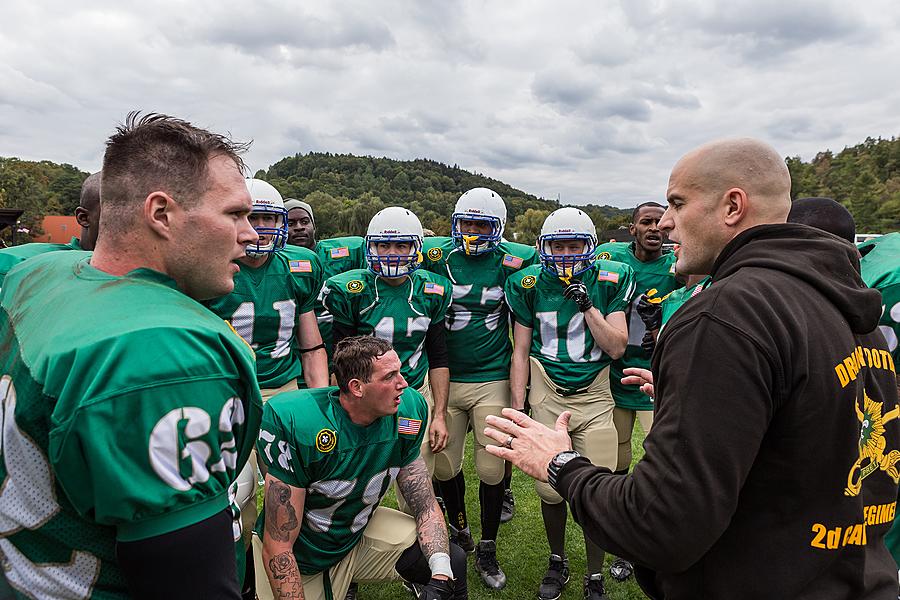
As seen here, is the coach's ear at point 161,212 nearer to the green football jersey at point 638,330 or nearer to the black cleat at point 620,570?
the green football jersey at point 638,330

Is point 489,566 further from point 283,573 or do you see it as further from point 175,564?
point 175,564

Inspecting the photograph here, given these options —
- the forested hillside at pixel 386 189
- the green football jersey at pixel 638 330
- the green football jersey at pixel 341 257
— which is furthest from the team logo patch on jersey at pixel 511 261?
the forested hillside at pixel 386 189

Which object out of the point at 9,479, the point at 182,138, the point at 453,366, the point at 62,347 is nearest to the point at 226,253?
the point at 182,138

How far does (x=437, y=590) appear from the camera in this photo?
2.51 metres

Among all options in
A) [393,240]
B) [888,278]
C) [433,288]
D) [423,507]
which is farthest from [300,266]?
[888,278]

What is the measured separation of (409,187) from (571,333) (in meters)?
79.3

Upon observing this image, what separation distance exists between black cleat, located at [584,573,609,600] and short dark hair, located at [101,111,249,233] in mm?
3446

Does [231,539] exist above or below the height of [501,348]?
above

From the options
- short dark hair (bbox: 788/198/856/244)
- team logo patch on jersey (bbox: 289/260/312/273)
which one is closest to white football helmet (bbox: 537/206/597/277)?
short dark hair (bbox: 788/198/856/244)

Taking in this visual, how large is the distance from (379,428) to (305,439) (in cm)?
39

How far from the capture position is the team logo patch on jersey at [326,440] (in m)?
2.79

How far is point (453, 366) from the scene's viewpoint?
14.3 ft

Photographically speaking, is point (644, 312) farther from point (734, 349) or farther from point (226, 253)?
point (226, 253)

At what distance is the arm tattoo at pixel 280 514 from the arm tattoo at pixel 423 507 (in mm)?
621
